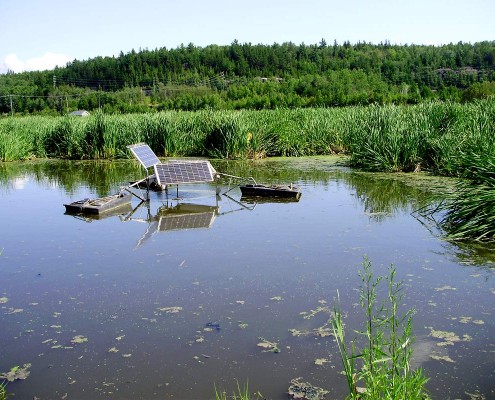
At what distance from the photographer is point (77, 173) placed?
15461 millimetres

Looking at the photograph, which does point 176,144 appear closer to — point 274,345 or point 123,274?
point 123,274

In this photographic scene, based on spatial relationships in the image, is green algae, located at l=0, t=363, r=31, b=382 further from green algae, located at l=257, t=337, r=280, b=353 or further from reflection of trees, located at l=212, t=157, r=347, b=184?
reflection of trees, located at l=212, t=157, r=347, b=184

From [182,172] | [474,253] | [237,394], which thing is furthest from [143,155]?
[237,394]

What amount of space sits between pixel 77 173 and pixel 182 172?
5.84 metres

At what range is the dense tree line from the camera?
7981 centimetres

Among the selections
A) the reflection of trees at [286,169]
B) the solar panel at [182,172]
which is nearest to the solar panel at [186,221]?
the solar panel at [182,172]

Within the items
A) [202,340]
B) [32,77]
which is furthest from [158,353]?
[32,77]

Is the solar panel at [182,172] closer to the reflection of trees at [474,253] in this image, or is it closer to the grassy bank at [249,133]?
the reflection of trees at [474,253]

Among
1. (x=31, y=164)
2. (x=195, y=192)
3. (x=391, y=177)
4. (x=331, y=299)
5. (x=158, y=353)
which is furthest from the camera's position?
(x=31, y=164)

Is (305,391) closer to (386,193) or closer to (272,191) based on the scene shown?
(272,191)

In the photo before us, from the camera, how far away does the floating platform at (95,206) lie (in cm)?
971

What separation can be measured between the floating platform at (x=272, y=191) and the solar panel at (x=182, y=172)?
2.70ft

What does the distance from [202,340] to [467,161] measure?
17.8 feet

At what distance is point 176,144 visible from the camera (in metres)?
18.4
